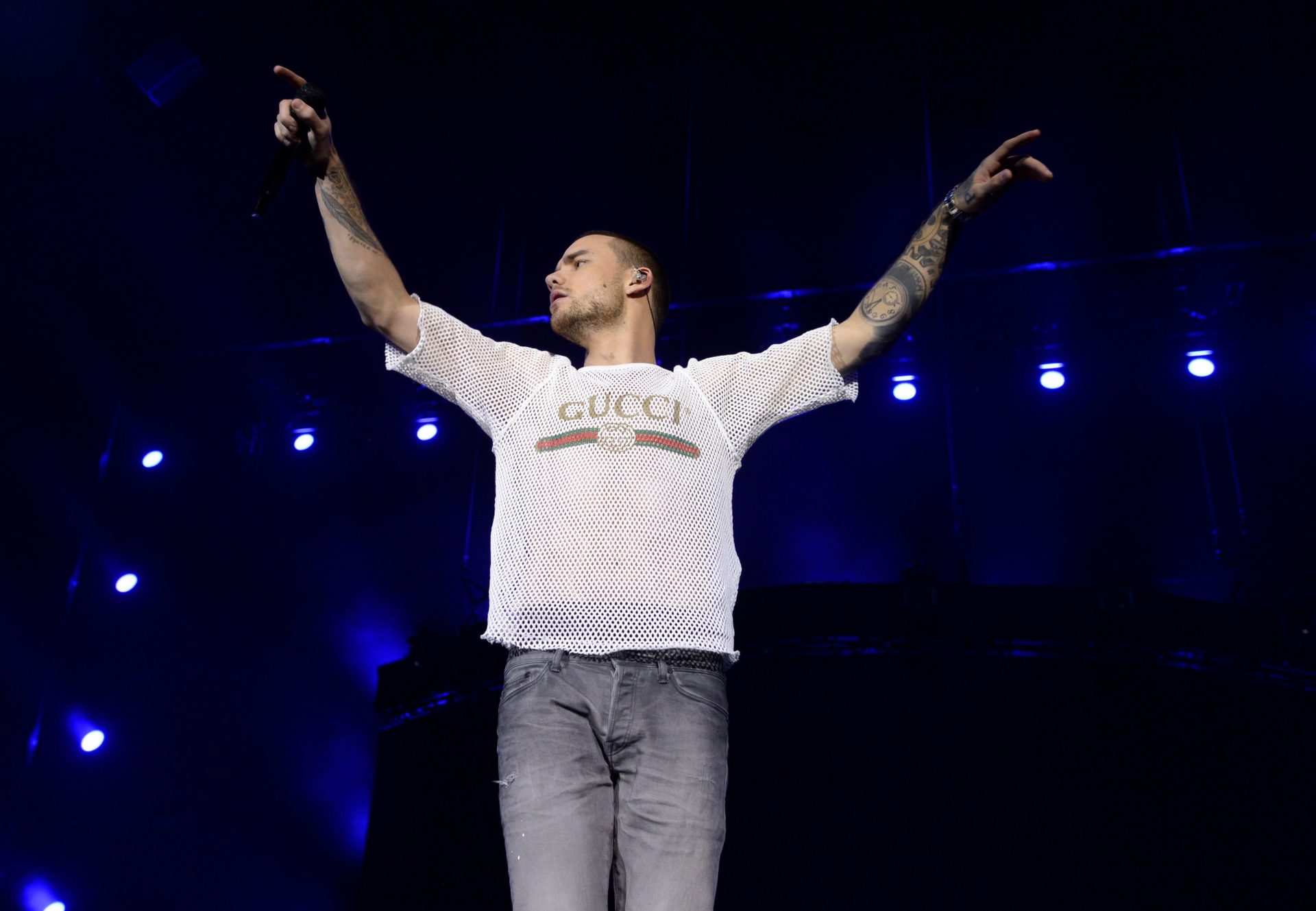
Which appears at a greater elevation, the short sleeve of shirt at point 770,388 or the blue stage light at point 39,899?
the short sleeve of shirt at point 770,388

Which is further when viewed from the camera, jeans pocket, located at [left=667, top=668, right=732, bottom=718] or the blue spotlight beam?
the blue spotlight beam

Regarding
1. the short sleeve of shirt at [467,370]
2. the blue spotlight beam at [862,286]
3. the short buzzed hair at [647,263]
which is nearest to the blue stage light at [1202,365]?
the blue spotlight beam at [862,286]

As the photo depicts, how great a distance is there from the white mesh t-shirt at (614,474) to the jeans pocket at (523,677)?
41mm

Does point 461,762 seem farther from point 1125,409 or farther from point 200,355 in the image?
point 1125,409

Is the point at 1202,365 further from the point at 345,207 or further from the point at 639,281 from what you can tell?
the point at 345,207

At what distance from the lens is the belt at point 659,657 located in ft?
6.66

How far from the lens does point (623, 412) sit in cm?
226

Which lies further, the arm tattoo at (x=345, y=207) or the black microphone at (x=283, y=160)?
the arm tattoo at (x=345, y=207)

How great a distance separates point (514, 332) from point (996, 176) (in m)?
5.63

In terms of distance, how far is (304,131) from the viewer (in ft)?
7.58

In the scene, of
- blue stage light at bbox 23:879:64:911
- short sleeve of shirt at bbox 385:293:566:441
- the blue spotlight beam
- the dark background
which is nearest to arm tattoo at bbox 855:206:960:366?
short sleeve of shirt at bbox 385:293:566:441

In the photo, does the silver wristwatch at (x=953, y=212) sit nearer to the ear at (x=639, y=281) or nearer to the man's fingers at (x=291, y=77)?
the ear at (x=639, y=281)

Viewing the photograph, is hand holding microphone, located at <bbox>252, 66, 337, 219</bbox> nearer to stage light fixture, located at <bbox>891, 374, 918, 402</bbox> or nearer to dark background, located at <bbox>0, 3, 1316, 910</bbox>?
dark background, located at <bbox>0, 3, 1316, 910</bbox>

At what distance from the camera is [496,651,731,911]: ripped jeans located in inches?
73.2
